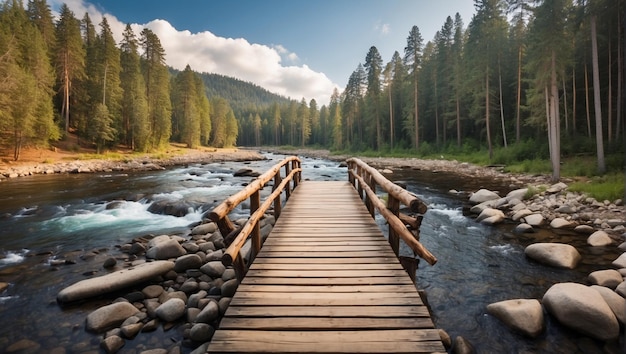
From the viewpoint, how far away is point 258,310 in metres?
3.20

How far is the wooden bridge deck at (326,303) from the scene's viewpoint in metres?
2.69

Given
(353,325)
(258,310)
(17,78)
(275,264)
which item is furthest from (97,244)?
(17,78)

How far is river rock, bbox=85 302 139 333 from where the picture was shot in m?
4.27

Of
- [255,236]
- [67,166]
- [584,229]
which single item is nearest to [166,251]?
[255,236]

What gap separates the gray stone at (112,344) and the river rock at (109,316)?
1.33 feet

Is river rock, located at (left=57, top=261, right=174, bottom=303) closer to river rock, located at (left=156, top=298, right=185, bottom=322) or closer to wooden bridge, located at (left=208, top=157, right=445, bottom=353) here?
river rock, located at (left=156, top=298, right=185, bottom=322)

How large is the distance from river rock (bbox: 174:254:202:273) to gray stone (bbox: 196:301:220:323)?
2.15 m

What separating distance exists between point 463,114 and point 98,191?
37968 mm

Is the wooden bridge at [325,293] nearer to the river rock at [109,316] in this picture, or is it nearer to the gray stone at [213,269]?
the gray stone at [213,269]

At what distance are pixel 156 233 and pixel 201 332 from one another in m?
6.31

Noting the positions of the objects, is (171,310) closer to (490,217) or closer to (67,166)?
(490,217)

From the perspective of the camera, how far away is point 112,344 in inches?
153

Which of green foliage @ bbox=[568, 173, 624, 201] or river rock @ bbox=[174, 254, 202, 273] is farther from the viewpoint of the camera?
green foliage @ bbox=[568, 173, 624, 201]

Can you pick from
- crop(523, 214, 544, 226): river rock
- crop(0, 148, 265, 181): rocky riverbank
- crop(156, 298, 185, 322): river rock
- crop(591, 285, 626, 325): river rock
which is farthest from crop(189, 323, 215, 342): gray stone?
crop(0, 148, 265, 181): rocky riverbank
